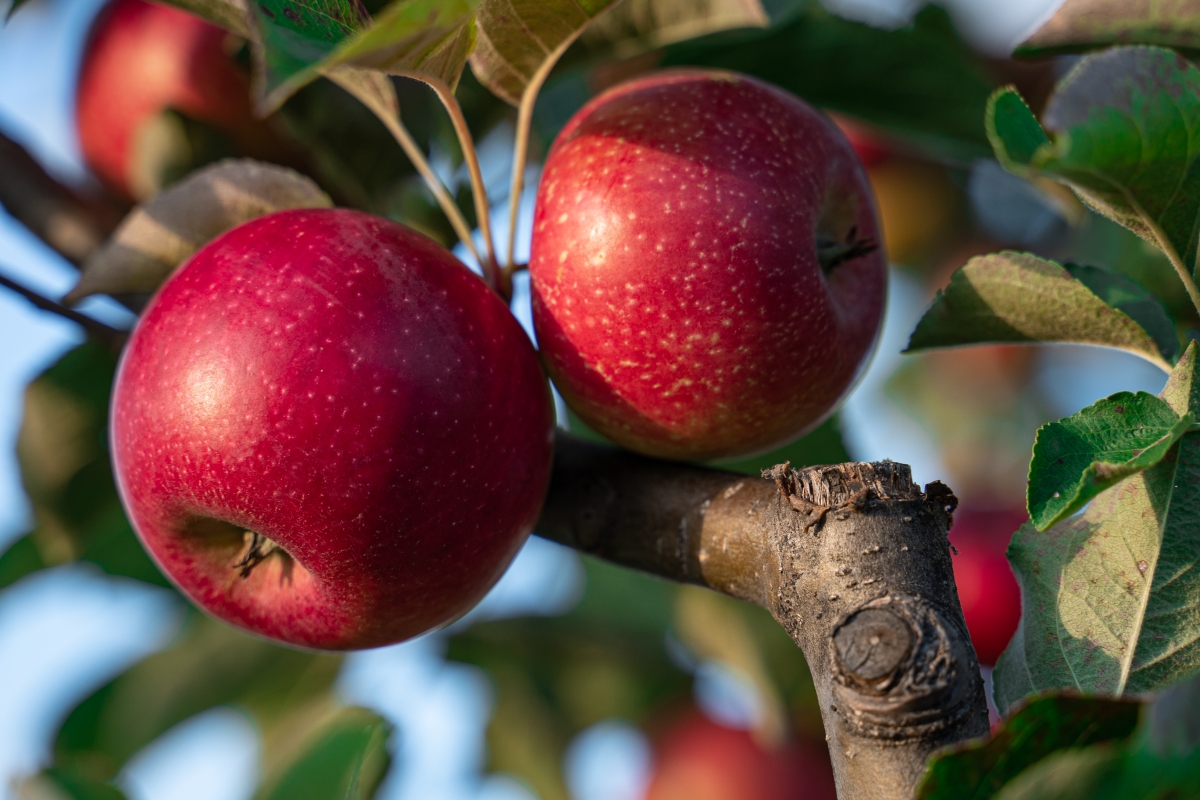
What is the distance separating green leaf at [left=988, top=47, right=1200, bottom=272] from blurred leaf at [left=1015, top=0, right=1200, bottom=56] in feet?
0.80

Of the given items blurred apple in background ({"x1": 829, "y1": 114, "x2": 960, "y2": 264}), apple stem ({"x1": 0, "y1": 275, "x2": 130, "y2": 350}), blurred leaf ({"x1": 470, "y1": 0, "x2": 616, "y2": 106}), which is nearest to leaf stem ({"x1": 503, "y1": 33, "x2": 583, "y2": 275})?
blurred leaf ({"x1": 470, "y1": 0, "x2": 616, "y2": 106})

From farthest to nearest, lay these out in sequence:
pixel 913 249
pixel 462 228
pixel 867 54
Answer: pixel 913 249 < pixel 867 54 < pixel 462 228

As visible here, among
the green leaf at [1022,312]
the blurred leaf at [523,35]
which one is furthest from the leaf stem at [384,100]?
the green leaf at [1022,312]

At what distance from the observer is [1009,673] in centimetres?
73

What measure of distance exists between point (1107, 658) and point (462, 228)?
66cm

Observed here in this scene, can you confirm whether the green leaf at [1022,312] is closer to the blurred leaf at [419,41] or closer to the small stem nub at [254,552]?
the blurred leaf at [419,41]

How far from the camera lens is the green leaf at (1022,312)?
735mm

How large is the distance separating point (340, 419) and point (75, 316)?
53 centimetres

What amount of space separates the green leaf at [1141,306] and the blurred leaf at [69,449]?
1153 mm

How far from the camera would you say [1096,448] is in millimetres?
619

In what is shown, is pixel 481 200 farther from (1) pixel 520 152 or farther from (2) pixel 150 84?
(2) pixel 150 84

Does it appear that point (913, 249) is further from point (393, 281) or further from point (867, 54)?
point (393, 281)

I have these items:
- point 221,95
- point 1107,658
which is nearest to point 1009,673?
point 1107,658

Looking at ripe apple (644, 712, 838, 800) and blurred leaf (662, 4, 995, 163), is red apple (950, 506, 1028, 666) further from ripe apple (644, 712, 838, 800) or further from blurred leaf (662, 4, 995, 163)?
blurred leaf (662, 4, 995, 163)
